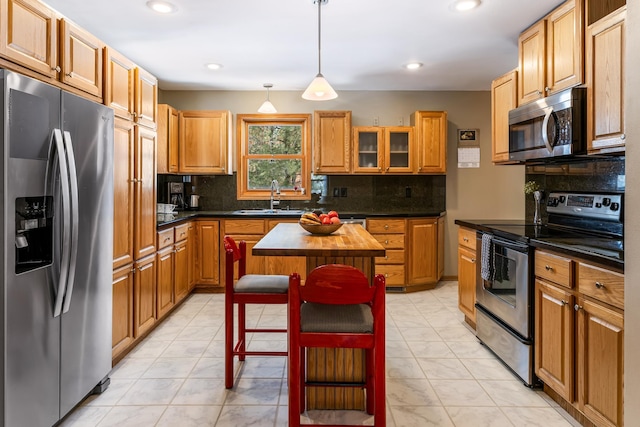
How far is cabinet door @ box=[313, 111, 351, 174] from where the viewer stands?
4961mm

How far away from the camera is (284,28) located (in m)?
3.30

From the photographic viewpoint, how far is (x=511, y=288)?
265 cm

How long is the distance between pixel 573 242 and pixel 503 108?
1524 mm

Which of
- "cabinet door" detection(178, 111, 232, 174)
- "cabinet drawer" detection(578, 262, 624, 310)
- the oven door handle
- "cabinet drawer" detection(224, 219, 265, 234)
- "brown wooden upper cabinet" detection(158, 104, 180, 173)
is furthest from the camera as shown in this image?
"cabinet door" detection(178, 111, 232, 174)

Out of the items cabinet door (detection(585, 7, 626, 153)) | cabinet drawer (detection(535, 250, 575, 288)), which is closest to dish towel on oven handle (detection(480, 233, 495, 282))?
cabinet drawer (detection(535, 250, 575, 288))

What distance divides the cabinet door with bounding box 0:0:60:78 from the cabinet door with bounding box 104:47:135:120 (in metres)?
0.47

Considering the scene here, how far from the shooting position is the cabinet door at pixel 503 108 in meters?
3.23

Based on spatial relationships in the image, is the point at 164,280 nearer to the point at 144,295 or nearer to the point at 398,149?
the point at 144,295

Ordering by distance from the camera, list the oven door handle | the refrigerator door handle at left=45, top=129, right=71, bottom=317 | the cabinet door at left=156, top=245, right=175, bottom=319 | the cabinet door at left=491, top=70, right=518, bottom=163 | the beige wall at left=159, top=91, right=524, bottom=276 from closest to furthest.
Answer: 1. the refrigerator door handle at left=45, top=129, right=71, bottom=317
2. the oven door handle
3. the cabinet door at left=491, top=70, right=518, bottom=163
4. the cabinet door at left=156, top=245, right=175, bottom=319
5. the beige wall at left=159, top=91, right=524, bottom=276

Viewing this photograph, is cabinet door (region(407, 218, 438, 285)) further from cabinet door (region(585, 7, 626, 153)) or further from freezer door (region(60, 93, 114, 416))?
freezer door (region(60, 93, 114, 416))

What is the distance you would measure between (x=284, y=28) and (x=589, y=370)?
3007 mm

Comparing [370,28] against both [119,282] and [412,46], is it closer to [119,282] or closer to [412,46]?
[412,46]

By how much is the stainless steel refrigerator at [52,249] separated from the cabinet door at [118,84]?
0.28 meters

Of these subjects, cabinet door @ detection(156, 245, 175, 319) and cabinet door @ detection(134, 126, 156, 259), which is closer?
cabinet door @ detection(134, 126, 156, 259)
